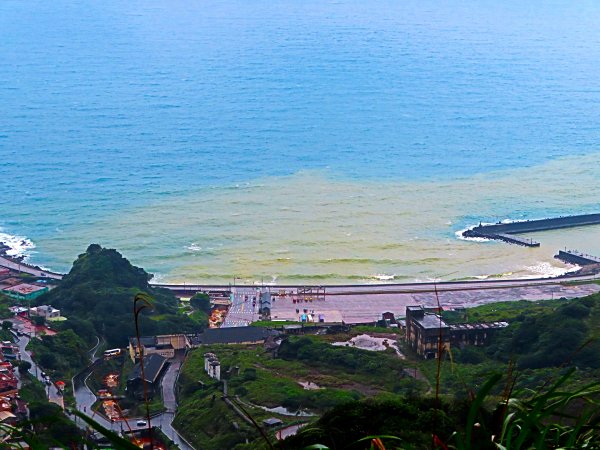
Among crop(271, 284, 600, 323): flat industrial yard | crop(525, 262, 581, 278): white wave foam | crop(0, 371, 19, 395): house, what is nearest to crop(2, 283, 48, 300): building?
crop(271, 284, 600, 323): flat industrial yard

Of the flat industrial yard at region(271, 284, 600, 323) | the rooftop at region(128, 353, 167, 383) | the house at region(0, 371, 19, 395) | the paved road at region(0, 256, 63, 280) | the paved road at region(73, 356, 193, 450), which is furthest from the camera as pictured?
the paved road at region(0, 256, 63, 280)

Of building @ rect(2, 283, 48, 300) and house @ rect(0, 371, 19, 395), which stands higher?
building @ rect(2, 283, 48, 300)

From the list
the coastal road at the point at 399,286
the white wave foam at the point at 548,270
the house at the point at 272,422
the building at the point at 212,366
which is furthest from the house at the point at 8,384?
the white wave foam at the point at 548,270

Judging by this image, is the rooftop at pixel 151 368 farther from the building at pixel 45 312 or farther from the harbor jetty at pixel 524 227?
the harbor jetty at pixel 524 227

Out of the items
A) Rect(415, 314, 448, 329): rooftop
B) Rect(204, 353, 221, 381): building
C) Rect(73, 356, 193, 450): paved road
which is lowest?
Rect(73, 356, 193, 450): paved road

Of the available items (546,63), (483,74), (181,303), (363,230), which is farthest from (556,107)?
(181,303)

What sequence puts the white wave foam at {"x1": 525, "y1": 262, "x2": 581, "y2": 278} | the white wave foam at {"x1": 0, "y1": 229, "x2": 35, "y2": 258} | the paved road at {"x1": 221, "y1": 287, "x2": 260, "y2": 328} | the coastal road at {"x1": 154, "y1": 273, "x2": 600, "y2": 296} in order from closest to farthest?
the paved road at {"x1": 221, "y1": 287, "x2": 260, "y2": 328}
the coastal road at {"x1": 154, "y1": 273, "x2": 600, "y2": 296}
the white wave foam at {"x1": 525, "y1": 262, "x2": 581, "y2": 278}
the white wave foam at {"x1": 0, "y1": 229, "x2": 35, "y2": 258}

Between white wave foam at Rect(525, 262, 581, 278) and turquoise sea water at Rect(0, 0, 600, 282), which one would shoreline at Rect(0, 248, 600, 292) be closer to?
white wave foam at Rect(525, 262, 581, 278)

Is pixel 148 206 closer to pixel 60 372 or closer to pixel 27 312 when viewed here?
Answer: pixel 27 312
